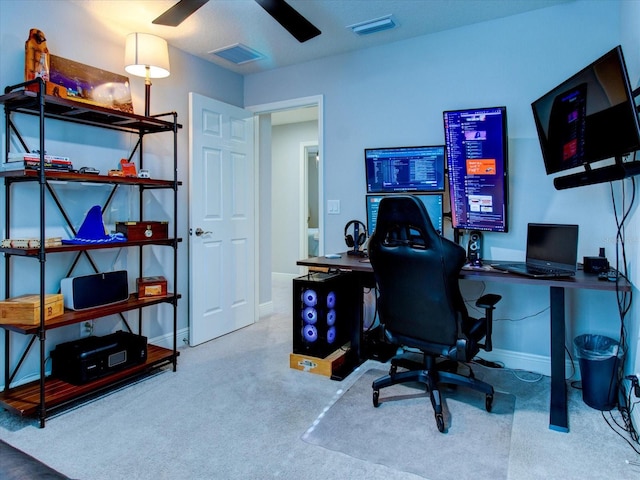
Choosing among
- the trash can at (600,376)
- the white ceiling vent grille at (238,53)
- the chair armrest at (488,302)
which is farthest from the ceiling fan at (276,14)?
the trash can at (600,376)

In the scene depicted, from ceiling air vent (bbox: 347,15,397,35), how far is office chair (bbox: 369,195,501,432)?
154 centimetres

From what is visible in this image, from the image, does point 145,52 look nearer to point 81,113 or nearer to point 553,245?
point 81,113

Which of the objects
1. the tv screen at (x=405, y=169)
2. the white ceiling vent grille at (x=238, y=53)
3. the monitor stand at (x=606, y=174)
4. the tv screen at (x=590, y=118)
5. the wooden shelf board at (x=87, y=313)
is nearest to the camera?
the tv screen at (x=590, y=118)

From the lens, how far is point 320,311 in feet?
9.38

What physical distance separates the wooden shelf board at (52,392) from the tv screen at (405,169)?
7.26 feet

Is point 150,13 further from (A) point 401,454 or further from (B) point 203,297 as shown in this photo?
(A) point 401,454

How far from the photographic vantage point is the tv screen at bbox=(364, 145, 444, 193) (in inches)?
119

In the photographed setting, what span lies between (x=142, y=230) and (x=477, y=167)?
7.72 ft

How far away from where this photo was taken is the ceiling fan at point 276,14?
223cm

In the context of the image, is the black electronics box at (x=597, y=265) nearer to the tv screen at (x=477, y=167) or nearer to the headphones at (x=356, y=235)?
the tv screen at (x=477, y=167)

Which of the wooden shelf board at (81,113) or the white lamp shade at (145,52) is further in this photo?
the white lamp shade at (145,52)

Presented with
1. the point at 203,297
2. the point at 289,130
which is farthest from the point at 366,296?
the point at 289,130

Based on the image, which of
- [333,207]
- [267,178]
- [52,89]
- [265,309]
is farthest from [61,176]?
[265,309]

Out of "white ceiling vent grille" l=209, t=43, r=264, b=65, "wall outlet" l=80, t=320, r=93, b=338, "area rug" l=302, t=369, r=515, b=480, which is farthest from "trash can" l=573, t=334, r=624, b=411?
"white ceiling vent grille" l=209, t=43, r=264, b=65
